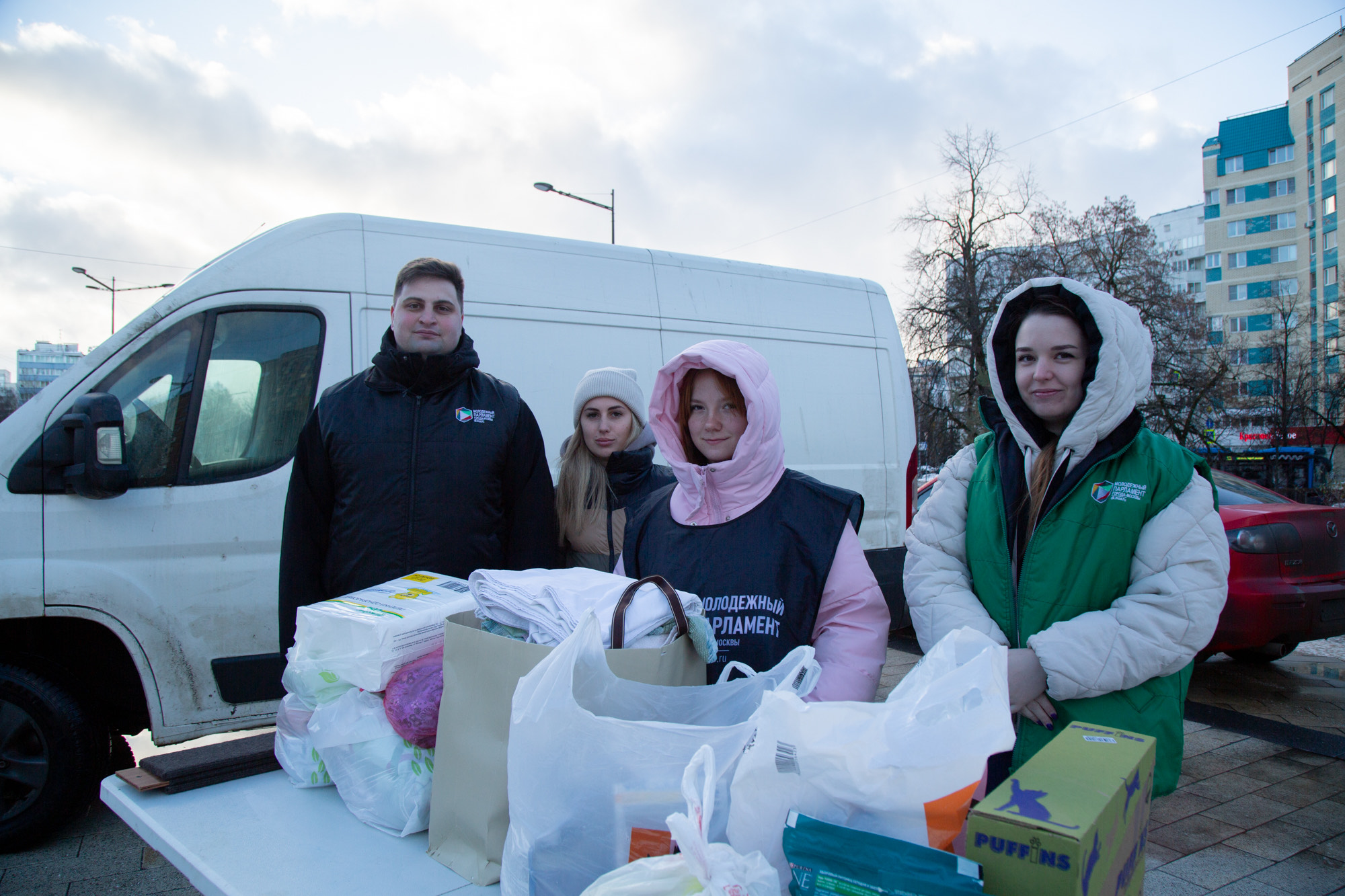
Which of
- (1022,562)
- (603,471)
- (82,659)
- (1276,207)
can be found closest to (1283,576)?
(1022,562)

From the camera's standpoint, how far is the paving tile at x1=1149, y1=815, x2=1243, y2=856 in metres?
3.19

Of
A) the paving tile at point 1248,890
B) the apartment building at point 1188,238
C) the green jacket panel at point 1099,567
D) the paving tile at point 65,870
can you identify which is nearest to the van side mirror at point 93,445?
the paving tile at point 65,870

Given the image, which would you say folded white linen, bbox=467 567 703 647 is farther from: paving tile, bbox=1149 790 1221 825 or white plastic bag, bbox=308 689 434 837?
paving tile, bbox=1149 790 1221 825

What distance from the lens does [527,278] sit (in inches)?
158

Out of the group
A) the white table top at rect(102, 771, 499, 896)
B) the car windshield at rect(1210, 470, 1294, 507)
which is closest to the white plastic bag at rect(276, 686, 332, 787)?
the white table top at rect(102, 771, 499, 896)

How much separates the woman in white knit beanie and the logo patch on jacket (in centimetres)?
146

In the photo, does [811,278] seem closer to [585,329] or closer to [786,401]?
[786,401]

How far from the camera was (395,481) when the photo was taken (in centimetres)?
229

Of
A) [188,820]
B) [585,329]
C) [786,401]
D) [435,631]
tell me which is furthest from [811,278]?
[188,820]

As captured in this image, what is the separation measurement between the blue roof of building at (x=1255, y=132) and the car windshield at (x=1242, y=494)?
236 ft

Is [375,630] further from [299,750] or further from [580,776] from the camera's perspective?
[580,776]

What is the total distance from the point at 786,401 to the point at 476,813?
368 cm

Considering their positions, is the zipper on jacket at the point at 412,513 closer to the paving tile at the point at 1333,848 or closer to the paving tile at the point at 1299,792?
the paving tile at the point at 1333,848

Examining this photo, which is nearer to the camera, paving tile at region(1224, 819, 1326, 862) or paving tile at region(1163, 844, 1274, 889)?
paving tile at region(1163, 844, 1274, 889)
